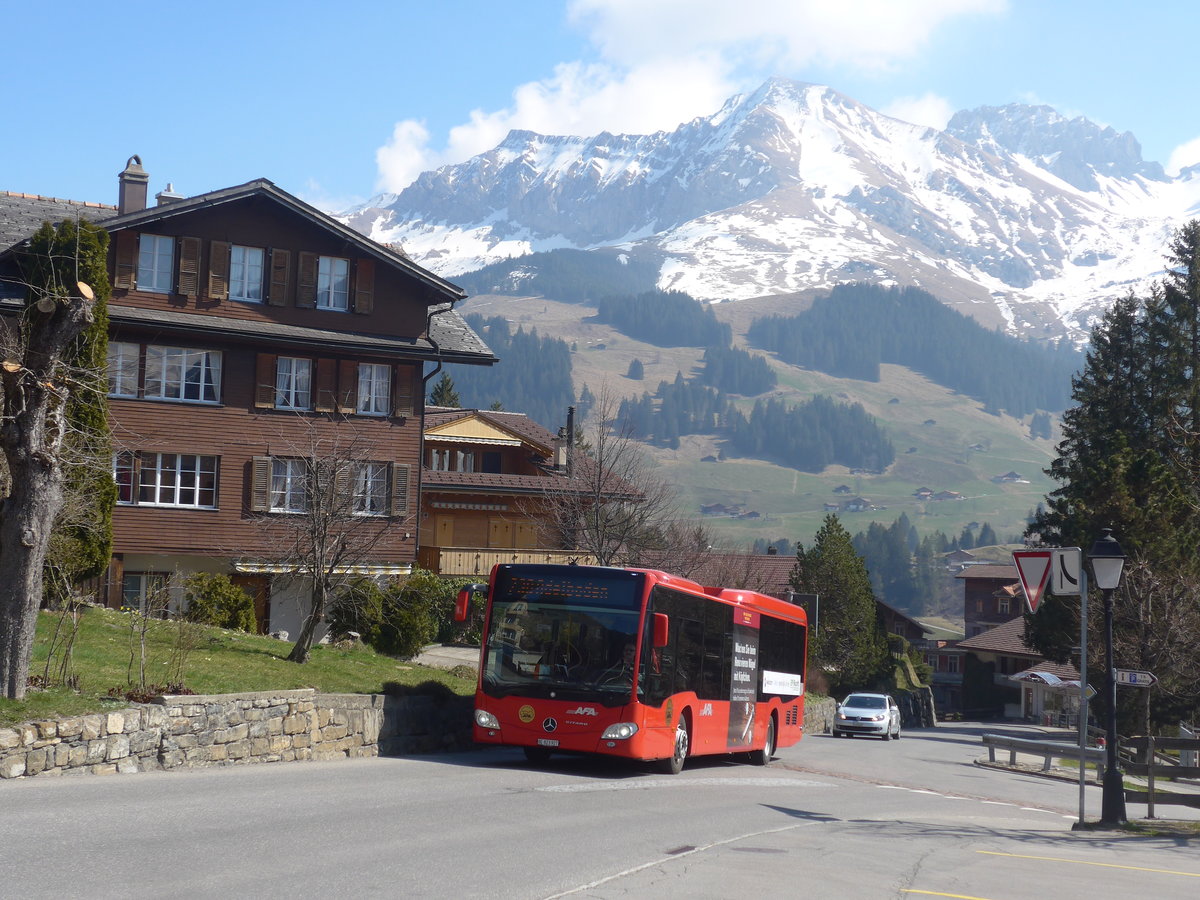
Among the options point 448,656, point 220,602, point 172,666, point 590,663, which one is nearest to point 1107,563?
point 590,663

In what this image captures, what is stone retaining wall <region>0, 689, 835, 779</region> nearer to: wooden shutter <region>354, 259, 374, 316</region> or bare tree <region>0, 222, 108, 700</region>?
bare tree <region>0, 222, 108, 700</region>

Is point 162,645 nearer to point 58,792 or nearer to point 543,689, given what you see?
point 543,689

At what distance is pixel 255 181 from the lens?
3584 centimetres

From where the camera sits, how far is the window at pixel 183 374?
34875 mm

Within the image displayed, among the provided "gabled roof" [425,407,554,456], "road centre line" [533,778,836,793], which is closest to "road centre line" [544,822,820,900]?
"road centre line" [533,778,836,793]

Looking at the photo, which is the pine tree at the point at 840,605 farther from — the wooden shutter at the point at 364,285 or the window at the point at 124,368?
the window at the point at 124,368

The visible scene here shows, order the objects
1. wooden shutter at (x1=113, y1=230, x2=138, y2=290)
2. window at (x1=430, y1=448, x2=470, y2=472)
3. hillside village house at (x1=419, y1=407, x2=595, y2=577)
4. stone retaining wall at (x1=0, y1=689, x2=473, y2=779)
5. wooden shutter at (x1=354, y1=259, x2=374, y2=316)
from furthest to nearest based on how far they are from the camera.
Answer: window at (x1=430, y1=448, x2=470, y2=472)
hillside village house at (x1=419, y1=407, x2=595, y2=577)
wooden shutter at (x1=354, y1=259, x2=374, y2=316)
wooden shutter at (x1=113, y1=230, x2=138, y2=290)
stone retaining wall at (x1=0, y1=689, x2=473, y2=779)

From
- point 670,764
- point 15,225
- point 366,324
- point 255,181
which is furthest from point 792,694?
point 15,225

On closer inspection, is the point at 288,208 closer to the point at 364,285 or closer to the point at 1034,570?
the point at 364,285

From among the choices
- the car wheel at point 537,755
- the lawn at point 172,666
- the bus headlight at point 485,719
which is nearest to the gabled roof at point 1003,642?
the lawn at point 172,666

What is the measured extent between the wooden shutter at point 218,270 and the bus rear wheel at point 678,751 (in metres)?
20.5

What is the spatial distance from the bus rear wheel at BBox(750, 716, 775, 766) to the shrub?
12056 mm

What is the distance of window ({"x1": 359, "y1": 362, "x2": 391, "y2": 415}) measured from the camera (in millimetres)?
37750

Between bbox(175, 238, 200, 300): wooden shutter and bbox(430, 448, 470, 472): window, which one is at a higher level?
bbox(175, 238, 200, 300): wooden shutter
